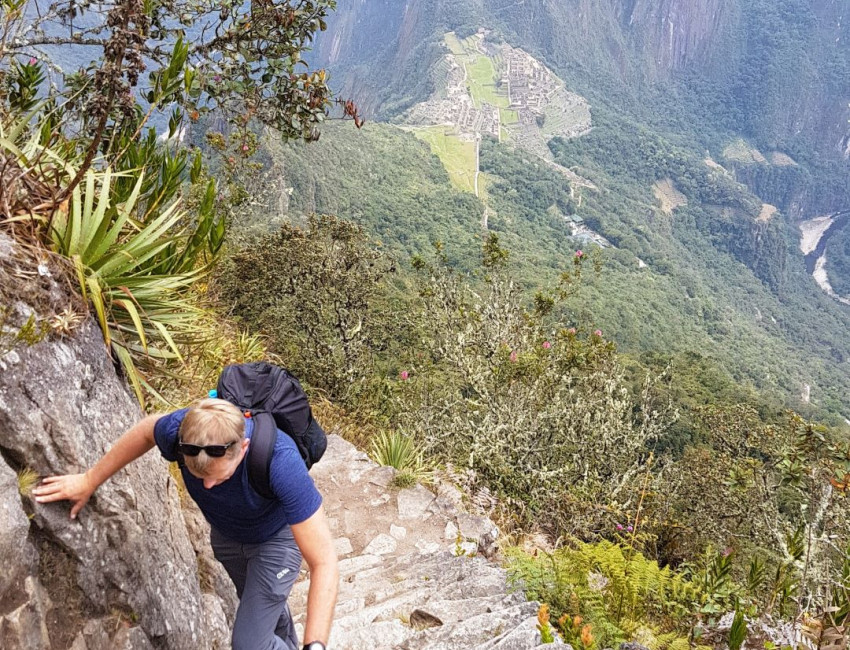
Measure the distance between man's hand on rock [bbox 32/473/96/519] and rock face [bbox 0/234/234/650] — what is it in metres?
0.04

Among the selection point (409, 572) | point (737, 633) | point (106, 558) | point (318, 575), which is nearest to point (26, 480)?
point (106, 558)

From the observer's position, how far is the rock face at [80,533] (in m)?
2.08

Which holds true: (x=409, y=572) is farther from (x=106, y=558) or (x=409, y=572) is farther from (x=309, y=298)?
(x=309, y=298)

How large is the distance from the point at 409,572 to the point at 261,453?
2.87 m

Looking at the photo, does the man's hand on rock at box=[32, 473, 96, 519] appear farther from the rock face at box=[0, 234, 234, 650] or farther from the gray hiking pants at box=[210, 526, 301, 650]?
the gray hiking pants at box=[210, 526, 301, 650]

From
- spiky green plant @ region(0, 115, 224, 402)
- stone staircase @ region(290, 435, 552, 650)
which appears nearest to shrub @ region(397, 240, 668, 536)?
stone staircase @ region(290, 435, 552, 650)

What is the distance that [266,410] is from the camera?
227cm

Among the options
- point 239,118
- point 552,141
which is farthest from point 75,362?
point 552,141

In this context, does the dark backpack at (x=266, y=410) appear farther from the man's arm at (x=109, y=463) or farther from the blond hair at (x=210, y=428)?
the man's arm at (x=109, y=463)

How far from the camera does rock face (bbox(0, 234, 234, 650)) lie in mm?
2084

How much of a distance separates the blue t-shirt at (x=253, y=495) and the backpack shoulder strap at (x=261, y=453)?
2cm

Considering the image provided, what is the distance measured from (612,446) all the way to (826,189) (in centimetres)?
22488

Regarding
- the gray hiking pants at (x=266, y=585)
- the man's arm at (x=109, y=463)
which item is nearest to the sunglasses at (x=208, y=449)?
the man's arm at (x=109, y=463)

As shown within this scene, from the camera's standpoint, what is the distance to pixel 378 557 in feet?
17.2
